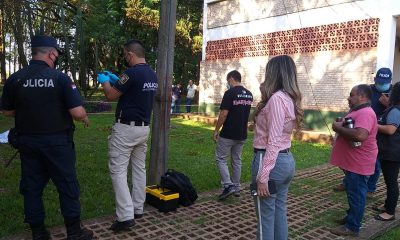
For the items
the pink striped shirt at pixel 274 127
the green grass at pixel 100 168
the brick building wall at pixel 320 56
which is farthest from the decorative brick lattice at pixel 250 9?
the pink striped shirt at pixel 274 127

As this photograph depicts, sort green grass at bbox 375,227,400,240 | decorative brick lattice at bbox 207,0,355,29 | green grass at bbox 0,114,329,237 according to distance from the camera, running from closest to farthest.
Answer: green grass at bbox 375,227,400,240 < green grass at bbox 0,114,329,237 < decorative brick lattice at bbox 207,0,355,29

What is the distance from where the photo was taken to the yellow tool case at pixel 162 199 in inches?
189

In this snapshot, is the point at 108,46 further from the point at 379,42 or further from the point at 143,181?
the point at 143,181

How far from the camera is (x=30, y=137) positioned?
11.7ft

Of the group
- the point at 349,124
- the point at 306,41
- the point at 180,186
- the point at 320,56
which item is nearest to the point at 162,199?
the point at 180,186

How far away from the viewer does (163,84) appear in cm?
522

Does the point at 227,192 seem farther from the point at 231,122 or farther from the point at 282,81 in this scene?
the point at 282,81

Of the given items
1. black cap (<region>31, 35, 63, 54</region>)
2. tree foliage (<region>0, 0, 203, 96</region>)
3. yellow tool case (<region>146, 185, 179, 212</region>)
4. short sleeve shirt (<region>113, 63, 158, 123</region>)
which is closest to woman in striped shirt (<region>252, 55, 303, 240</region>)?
short sleeve shirt (<region>113, 63, 158, 123</region>)

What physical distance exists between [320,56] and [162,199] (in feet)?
32.4

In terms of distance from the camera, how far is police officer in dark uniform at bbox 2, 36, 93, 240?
3514 millimetres

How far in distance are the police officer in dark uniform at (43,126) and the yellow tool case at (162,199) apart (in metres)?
1.25

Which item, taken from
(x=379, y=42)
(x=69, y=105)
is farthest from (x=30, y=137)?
(x=379, y=42)

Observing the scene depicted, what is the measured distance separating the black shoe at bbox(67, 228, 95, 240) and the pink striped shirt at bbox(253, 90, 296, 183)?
6.53 feet

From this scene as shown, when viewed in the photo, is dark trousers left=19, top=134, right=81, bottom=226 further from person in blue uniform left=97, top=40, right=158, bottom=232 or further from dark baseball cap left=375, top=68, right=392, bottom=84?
dark baseball cap left=375, top=68, right=392, bottom=84
